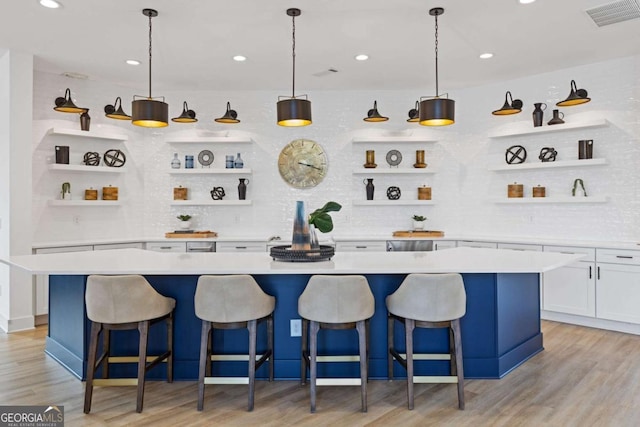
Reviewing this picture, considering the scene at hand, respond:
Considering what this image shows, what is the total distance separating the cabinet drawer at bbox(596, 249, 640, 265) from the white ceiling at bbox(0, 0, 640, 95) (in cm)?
211

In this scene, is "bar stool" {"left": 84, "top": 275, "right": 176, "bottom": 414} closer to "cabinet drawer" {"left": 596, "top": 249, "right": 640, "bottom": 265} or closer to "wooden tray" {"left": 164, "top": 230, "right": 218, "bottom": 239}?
"wooden tray" {"left": 164, "top": 230, "right": 218, "bottom": 239}

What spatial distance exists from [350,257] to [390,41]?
7.46 ft

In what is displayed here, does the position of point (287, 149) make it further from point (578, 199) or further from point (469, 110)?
point (578, 199)

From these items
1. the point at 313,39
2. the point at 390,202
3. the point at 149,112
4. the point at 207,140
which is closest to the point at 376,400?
the point at 149,112

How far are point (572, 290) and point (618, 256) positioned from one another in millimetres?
588

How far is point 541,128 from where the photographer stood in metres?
5.36

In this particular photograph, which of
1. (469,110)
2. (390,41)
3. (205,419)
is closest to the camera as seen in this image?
(205,419)

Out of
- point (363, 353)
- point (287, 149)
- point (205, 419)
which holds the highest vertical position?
point (287, 149)

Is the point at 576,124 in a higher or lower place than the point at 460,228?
higher

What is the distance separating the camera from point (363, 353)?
9.08ft

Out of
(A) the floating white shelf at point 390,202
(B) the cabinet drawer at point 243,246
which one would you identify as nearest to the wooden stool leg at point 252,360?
(B) the cabinet drawer at point 243,246

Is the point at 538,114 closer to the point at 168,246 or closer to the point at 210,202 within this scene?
the point at 210,202

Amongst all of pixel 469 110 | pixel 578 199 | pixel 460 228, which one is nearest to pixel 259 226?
pixel 460 228

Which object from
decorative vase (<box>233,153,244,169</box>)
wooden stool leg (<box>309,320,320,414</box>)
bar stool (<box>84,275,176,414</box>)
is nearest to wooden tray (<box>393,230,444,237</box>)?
decorative vase (<box>233,153,244,169</box>)
